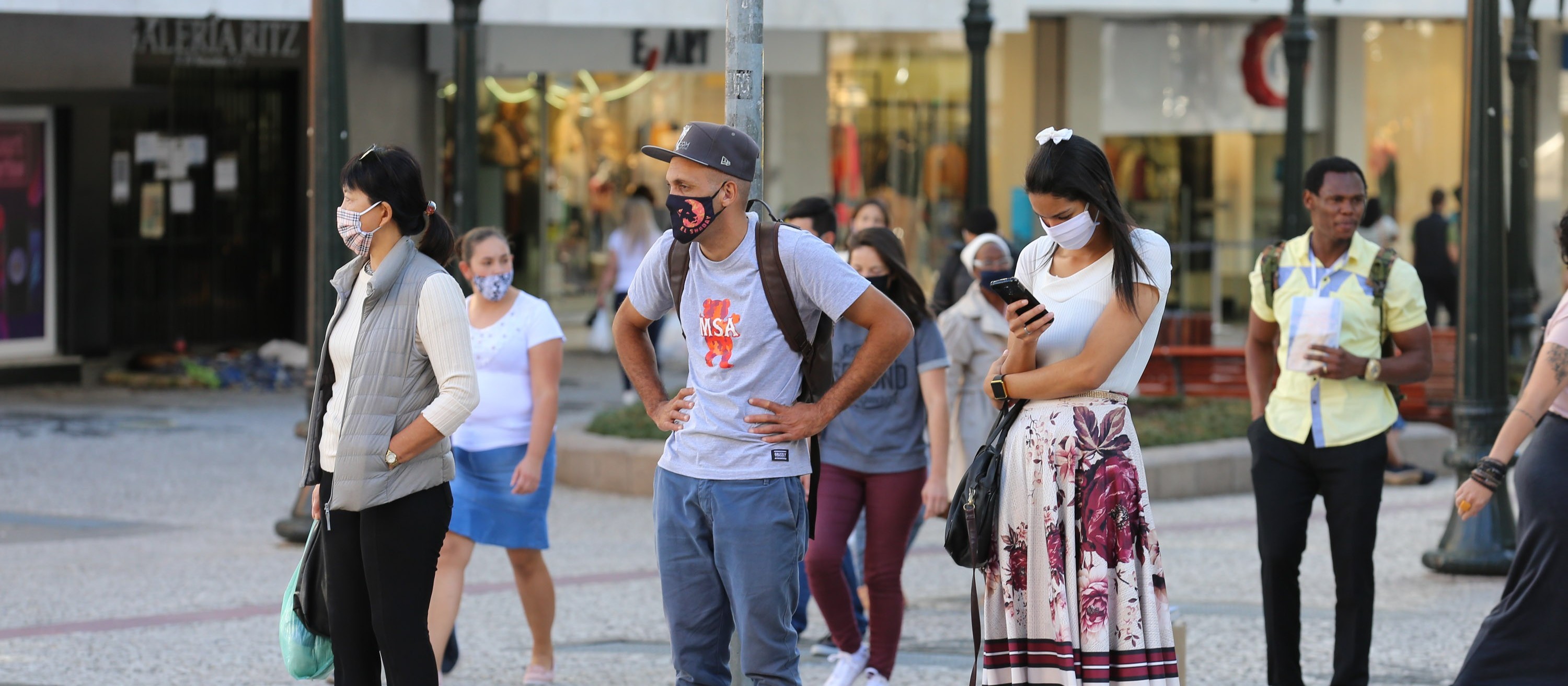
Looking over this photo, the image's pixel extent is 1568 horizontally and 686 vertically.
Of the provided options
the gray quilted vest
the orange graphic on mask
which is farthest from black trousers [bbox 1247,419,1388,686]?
the gray quilted vest

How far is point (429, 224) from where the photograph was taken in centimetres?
514

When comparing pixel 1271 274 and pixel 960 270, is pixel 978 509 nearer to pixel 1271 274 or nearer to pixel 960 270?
pixel 1271 274

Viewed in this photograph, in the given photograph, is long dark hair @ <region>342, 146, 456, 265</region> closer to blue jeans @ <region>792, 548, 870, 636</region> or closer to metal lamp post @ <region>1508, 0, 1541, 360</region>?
blue jeans @ <region>792, 548, 870, 636</region>

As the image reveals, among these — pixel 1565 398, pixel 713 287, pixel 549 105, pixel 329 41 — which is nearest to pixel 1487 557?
pixel 1565 398

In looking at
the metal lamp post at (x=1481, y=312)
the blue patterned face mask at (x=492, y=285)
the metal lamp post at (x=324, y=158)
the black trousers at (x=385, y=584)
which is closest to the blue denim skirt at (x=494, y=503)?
the blue patterned face mask at (x=492, y=285)

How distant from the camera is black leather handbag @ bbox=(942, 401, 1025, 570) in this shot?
4570 mm

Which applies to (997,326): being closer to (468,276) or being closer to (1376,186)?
(468,276)

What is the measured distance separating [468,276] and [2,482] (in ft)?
19.7

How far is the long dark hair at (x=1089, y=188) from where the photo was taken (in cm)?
457

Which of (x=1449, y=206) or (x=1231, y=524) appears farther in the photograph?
(x=1449, y=206)

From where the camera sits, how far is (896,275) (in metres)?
6.62

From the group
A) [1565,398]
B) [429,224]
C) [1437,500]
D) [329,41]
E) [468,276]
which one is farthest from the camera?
[1437,500]

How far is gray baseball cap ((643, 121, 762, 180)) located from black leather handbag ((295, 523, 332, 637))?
4.93 ft

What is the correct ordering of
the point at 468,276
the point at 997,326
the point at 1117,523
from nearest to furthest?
the point at 1117,523 → the point at 468,276 → the point at 997,326
